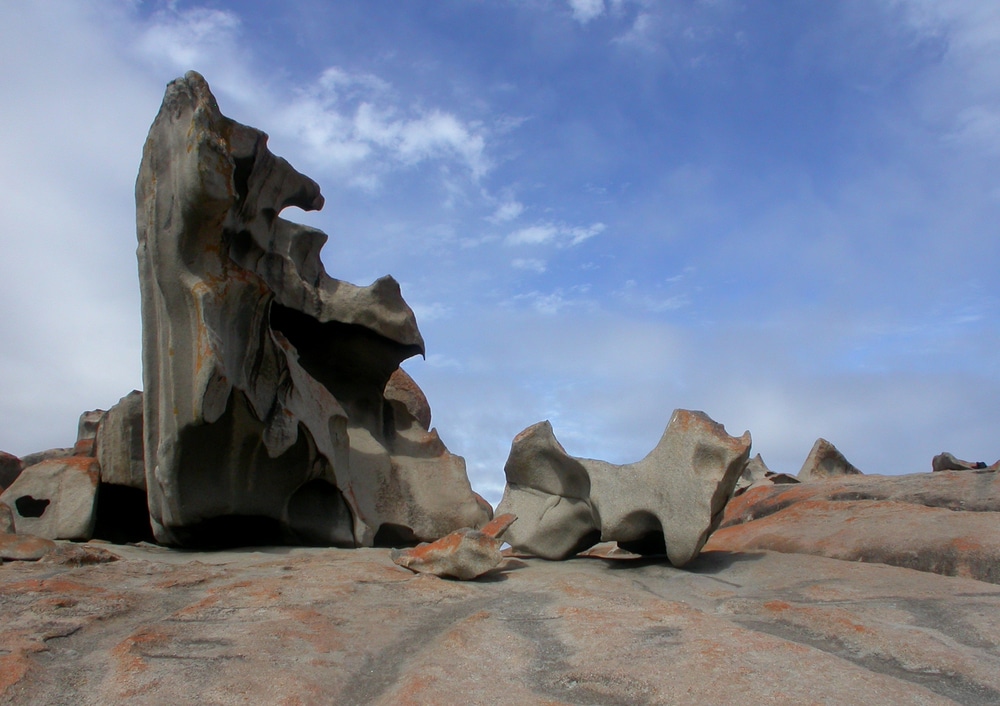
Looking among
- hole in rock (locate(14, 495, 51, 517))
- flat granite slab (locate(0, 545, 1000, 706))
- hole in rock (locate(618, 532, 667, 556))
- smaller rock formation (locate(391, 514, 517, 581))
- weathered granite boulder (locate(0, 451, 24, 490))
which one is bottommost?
flat granite slab (locate(0, 545, 1000, 706))

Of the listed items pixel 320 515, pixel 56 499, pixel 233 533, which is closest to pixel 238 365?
pixel 233 533

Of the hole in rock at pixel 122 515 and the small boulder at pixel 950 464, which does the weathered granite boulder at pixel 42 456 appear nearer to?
the hole in rock at pixel 122 515

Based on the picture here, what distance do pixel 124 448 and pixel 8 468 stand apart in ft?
9.96

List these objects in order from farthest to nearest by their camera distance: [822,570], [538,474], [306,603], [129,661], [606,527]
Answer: [538,474] → [606,527] → [822,570] → [306,603] → [129,661]

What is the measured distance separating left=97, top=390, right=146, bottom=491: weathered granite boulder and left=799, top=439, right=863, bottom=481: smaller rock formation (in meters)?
6.47

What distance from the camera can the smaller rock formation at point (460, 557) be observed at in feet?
14.9

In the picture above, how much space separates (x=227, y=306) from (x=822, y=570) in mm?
3693

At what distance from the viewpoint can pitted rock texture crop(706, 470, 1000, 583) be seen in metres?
4.65

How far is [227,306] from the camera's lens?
18.0 feet

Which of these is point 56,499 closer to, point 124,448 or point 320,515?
point 124,448

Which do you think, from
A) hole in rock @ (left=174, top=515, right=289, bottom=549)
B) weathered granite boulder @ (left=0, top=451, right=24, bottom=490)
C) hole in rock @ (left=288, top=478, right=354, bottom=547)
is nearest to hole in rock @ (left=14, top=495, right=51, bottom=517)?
hole in rock @ (left=174, top=515, right=289, bottom=549)

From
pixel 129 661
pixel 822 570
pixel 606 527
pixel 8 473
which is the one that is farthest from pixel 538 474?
pixel 8 473

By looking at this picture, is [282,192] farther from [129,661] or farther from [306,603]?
[129,661]

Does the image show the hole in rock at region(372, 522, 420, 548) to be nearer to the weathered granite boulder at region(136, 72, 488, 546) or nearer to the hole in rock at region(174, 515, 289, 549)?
the weathered granite boulder at region(136, 72, 488, 546)
